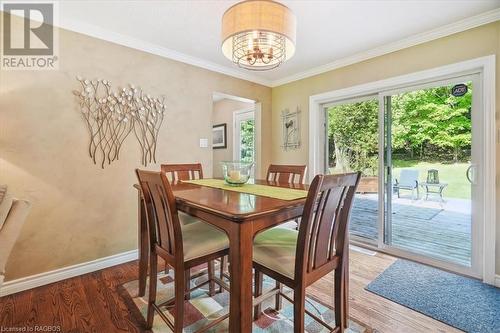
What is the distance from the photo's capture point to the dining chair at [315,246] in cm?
117

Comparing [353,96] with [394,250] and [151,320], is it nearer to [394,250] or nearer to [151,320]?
[394,250]

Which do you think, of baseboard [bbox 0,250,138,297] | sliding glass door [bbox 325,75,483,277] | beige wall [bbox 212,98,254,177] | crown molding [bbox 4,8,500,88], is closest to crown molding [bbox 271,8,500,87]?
crown molding [bbox 4,8,500,88]

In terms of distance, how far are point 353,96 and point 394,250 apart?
1.92 meters

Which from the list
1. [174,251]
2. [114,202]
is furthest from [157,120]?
[174,251]

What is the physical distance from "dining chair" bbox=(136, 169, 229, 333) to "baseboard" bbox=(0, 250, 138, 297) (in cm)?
121

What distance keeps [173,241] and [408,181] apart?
8.79 feet

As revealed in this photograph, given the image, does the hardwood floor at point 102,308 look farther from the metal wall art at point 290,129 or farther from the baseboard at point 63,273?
the metal wall art at point 290,129

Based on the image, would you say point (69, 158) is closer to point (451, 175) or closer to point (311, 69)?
point (311, 69)

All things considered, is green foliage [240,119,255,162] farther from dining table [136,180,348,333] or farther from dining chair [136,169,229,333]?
dining table [136,180,348,333]

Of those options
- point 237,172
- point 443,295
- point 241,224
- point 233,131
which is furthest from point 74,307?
point 233,131

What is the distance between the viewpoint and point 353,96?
3154 mm

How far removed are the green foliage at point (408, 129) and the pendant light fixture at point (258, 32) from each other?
1.75 m
